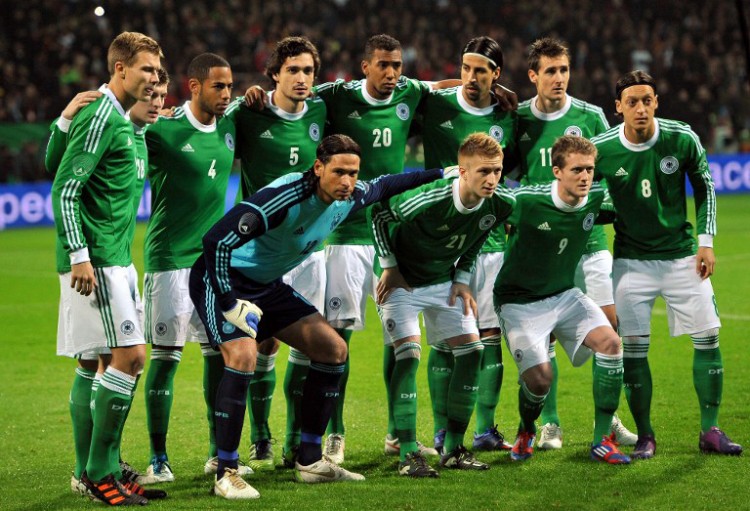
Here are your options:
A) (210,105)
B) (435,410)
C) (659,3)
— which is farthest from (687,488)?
(659,3)

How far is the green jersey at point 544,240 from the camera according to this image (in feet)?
20.0

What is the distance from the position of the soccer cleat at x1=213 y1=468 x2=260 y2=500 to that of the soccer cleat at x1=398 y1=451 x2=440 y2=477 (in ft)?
2.85

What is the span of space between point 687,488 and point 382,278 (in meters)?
1.96

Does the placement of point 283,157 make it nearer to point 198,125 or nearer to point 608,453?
point 198,125

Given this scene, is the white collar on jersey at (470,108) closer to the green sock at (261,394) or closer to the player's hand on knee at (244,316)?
the green sock at (261,394)

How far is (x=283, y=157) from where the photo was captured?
6496mm

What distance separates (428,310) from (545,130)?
1454 mm

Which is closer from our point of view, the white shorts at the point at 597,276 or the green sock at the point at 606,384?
the green sock at the point at 606,384

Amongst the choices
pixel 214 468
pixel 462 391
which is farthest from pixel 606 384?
pixel 214 468

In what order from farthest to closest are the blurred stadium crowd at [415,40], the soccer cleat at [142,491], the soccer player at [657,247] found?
the blurred stadium crowd at [415,40], the soccer player at [657,247], the soccer cleat at [142,491]

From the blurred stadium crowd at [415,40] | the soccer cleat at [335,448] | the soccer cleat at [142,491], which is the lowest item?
the soccer cleat at [142,491]

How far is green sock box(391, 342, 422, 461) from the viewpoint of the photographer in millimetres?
5965

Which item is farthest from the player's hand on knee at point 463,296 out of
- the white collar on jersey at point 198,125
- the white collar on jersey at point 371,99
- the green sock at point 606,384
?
the white collar on jersey at point 198,125

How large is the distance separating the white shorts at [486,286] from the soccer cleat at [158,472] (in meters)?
2.11
